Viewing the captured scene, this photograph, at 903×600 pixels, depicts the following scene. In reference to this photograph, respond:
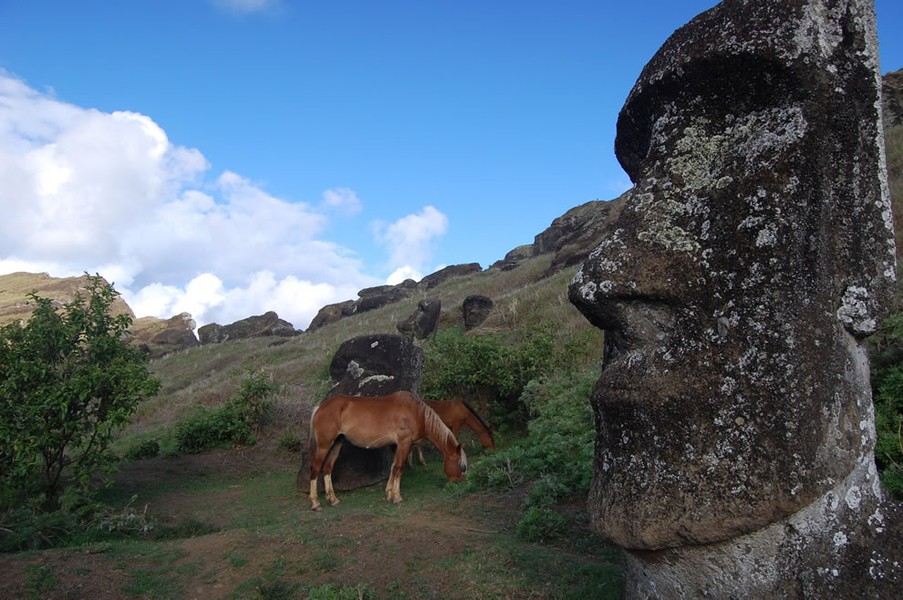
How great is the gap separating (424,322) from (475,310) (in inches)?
80.4

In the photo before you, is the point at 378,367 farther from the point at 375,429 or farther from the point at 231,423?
the point at 231,423

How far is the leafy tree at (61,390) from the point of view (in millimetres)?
8484

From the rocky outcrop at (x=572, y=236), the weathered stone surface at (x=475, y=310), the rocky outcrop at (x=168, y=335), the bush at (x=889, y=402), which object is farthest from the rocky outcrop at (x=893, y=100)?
the rocky outcrop at (x=168, y=335)

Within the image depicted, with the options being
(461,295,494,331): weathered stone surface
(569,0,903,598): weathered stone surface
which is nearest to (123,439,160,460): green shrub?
(569,0,903,598): weathered stone surface

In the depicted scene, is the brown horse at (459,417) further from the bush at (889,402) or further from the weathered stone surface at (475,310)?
the weathered stone surface at (475,310)

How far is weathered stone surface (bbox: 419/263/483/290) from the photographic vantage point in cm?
6631

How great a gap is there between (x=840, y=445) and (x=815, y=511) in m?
0.30

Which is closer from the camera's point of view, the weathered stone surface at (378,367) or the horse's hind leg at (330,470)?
the horse's hind leg at (330,470)

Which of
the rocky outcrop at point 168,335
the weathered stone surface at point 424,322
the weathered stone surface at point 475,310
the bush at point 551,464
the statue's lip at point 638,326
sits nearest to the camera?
the statue's lip at point 638,326

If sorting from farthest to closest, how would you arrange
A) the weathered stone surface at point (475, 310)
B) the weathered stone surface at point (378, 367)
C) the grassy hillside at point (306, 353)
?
the weathered stone surface at point (475, 310)
the grassy hillside at point (306, 353)
the weathered stone surface at point (378, 367)

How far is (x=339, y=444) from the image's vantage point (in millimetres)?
10789

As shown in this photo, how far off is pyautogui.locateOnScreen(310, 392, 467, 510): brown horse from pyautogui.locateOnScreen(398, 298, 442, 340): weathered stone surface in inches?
557

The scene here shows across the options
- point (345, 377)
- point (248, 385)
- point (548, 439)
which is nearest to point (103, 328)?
point (345, 377)

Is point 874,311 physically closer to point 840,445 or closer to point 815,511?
point 840,445
